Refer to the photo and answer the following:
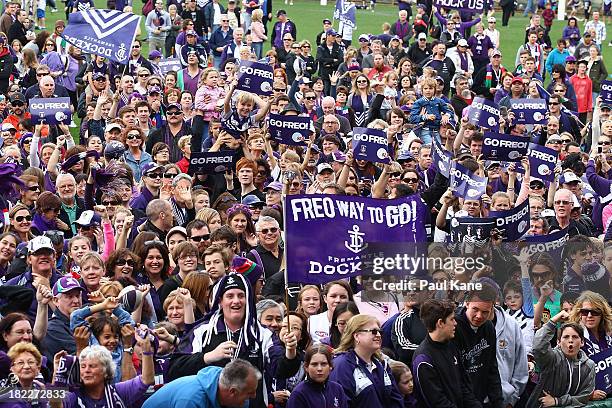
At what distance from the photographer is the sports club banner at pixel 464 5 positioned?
30.1 meters

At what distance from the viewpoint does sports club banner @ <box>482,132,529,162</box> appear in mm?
17547

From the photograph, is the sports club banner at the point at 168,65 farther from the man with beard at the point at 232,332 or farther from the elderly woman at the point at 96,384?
the elderly woman at the point at 96,384

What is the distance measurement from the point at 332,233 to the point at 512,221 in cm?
341

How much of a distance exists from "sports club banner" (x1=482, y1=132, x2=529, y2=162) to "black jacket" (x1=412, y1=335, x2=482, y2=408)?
7.42 m

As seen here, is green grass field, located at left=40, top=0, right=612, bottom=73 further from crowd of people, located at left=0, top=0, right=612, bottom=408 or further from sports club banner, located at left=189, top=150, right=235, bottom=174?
sports club banner, located at left=189, top=150, right=235, bottom=174

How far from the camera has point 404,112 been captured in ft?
67.8

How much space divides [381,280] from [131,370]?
2.02 metres

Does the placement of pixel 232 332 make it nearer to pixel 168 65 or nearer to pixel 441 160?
pixel 441 160

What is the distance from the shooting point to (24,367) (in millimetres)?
9258

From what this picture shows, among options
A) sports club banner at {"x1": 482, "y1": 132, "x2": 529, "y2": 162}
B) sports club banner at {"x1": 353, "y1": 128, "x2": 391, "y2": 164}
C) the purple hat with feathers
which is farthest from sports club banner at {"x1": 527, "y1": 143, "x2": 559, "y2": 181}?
the purple hat with feathers

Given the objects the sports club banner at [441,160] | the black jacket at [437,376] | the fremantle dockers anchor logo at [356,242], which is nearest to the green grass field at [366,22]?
the sports club banner at [441,160]

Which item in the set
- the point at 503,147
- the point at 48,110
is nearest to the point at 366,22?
the point at 48,110

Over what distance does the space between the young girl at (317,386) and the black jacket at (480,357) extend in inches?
53.4

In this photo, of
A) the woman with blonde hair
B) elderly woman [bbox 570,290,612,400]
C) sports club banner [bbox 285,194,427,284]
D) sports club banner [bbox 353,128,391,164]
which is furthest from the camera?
sports club banner [bbox 353,128,391,164]
